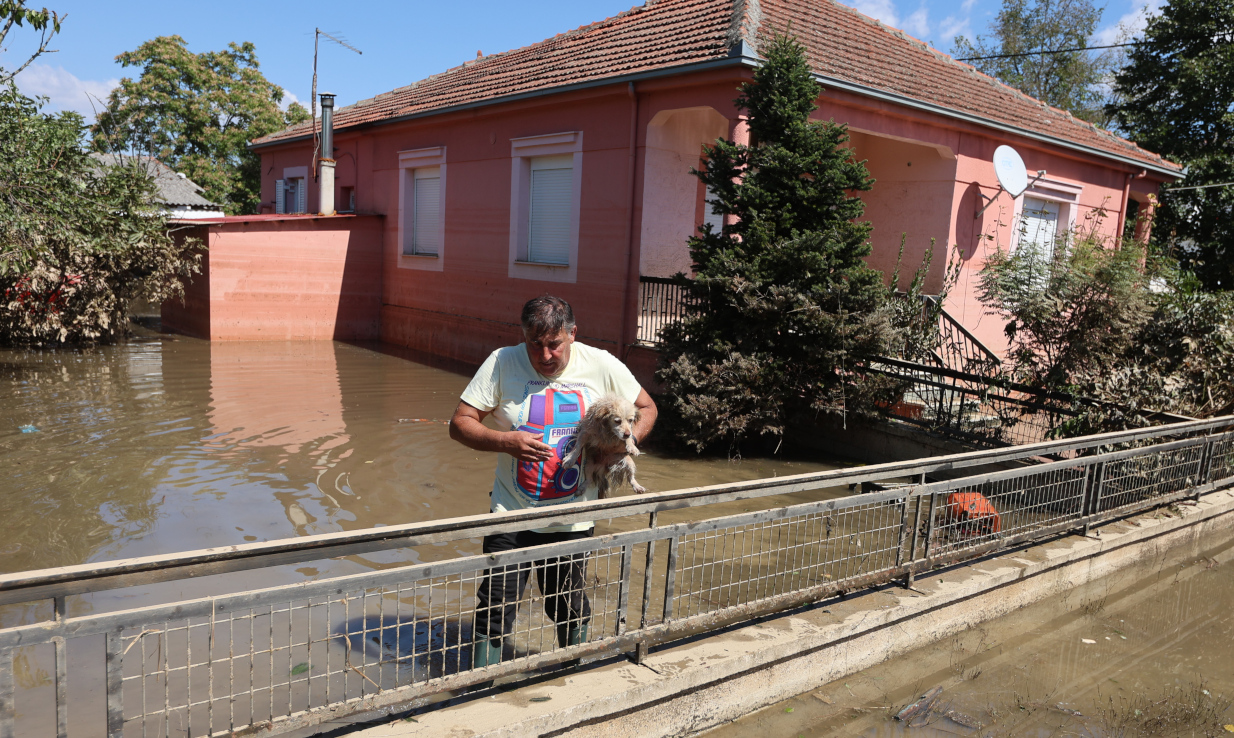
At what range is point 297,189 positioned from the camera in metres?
22.6

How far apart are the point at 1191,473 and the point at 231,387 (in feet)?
36.4

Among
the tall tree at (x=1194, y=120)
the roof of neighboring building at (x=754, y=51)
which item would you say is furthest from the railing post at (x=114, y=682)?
the tall tree at (x=1194, y=120)

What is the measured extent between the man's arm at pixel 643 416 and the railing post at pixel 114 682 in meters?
1.92

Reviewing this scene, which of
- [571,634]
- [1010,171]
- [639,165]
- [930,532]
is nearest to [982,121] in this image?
[1010,171]

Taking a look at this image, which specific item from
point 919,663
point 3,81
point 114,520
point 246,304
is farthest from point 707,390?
point 246,304

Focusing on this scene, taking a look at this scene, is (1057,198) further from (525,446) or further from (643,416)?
(525,446)

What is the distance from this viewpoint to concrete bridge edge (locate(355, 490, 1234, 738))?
308cm

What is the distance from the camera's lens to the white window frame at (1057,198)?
14.1 m

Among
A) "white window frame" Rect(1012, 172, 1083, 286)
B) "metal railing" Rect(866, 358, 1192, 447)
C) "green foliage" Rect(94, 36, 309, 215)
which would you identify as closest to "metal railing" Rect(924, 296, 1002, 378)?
"metal railing" Rect(866, 358, 1192, 447)

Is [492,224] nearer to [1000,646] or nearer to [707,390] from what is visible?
[707,390]

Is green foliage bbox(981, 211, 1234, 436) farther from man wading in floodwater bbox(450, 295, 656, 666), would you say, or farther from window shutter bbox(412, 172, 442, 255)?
window shutter bbox(412, 172, 442, 255)

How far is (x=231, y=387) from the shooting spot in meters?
11.6

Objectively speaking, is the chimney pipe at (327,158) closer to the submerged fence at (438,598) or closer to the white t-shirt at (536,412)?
the submerged fence at (438,598)

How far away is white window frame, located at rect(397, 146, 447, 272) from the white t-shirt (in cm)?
1315
